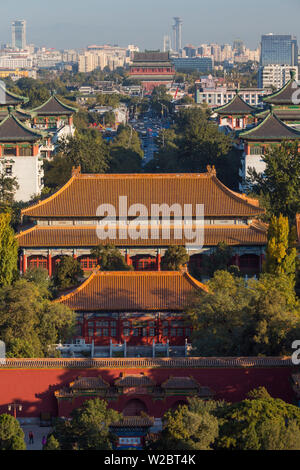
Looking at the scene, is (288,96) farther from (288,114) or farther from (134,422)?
(134,422)

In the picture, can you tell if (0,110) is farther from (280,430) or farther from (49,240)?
(280,430)

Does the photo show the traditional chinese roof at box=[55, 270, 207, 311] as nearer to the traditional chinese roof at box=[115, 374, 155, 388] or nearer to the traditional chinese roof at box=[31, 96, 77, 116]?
the traditional chinese roof at box=[115, 374, 155, 388]

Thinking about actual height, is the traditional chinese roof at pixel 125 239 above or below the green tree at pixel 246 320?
above

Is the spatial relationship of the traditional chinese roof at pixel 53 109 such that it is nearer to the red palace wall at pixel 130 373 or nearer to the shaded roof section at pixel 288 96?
the shaded roof section at pixel 288 96

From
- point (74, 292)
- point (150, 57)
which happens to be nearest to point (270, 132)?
point (74, 292)

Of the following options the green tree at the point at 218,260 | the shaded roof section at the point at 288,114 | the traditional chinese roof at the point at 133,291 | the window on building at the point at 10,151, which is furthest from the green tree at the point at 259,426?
the shaded roof section at the point at 288,114


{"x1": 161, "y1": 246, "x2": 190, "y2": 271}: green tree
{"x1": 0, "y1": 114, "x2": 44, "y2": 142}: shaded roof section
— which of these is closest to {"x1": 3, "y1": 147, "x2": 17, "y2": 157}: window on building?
{"x1": 0, "y1": 114, "x2": 44, "y2": 142}: shaded roof section
